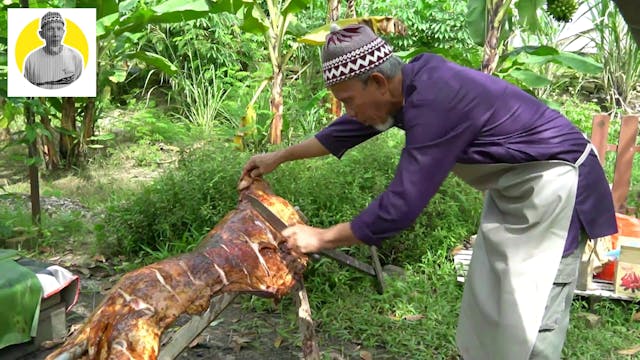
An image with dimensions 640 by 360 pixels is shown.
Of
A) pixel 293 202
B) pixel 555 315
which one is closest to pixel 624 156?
pixel 293 202

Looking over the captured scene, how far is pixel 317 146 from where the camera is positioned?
8.25ft

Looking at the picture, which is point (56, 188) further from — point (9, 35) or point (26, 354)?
point (26, 354)

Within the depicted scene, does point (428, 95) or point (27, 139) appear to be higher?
point (428, 95)

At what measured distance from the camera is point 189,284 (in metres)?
2.07

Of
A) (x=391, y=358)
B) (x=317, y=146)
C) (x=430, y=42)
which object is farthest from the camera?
(x=430, y=42)

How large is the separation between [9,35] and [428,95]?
138 inches

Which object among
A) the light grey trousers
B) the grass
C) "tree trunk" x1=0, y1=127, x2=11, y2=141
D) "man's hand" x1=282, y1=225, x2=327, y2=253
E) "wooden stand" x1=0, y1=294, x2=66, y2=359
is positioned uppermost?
"man's hand" x1=282, y1=225, x2=327, y2=253

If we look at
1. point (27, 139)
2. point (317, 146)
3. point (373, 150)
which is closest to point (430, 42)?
point (373, 150)

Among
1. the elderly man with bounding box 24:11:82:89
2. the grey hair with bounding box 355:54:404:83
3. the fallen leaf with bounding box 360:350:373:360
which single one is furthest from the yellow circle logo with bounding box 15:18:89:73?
the grey hair with bounding box 355:54:404:83

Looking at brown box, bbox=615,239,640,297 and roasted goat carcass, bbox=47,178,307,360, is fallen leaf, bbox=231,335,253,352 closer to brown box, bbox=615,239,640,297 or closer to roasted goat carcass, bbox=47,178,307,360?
roasted goat carcass, bbox=47,178,307,360

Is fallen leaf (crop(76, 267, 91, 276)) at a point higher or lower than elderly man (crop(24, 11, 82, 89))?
→ lower

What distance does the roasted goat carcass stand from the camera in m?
1.87

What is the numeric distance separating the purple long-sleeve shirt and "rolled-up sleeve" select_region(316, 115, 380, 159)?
0.86 ft

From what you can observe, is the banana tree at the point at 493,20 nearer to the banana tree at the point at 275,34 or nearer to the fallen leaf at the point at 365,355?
the banana tree at the point at 275,34
